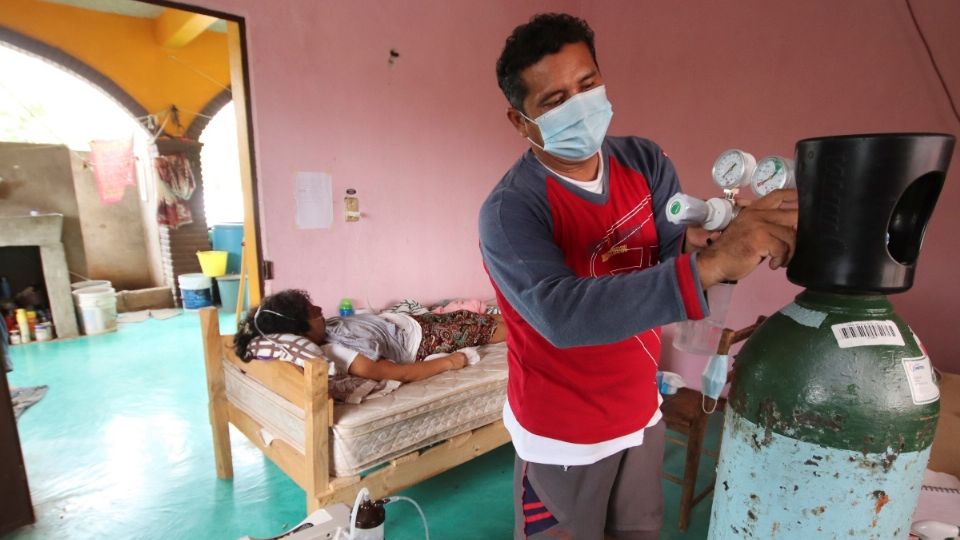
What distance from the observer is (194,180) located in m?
5.06

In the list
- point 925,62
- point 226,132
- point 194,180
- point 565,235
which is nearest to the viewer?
point 565,235

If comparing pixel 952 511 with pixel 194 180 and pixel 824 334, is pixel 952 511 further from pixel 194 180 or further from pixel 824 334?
→ pixel 194 180

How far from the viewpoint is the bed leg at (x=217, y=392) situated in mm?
2111

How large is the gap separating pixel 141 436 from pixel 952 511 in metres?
3.33

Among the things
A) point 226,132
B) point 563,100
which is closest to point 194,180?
point 226,132

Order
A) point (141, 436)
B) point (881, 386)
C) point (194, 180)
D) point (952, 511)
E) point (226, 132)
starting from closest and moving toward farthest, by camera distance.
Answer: point (881, 386), point (952, 511), point (141, 436), point (194, 180), point (226, 132)

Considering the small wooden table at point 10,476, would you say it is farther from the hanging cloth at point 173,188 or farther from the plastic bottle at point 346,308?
the hanging cloth at point 173,188

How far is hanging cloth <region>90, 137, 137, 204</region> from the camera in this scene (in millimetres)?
4637

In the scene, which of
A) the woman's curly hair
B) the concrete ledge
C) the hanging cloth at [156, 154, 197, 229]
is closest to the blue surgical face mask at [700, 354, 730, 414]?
the woman's curly hair

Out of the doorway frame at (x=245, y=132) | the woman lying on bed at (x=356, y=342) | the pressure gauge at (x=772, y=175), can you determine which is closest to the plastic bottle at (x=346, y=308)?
the woman lying on bed at (x=356, y=342)

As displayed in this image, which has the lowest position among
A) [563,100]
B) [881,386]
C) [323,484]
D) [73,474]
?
[73,474]

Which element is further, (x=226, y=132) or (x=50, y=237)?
(x=226, y=132)

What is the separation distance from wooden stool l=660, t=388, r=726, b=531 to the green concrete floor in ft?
0.33

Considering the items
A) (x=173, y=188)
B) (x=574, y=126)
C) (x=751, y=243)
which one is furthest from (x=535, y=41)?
(x=173, y=188)
